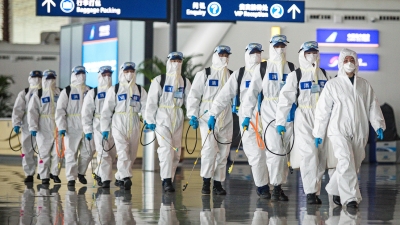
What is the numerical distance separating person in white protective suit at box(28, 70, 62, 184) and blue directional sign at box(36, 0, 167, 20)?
4.28ft

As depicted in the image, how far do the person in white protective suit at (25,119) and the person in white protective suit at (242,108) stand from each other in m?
4.60

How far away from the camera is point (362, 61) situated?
2380 centimetres

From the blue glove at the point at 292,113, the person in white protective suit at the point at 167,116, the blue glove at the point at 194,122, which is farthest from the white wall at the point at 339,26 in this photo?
the blue glove at the point at 292,113

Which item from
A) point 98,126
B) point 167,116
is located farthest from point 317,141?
point 98,126

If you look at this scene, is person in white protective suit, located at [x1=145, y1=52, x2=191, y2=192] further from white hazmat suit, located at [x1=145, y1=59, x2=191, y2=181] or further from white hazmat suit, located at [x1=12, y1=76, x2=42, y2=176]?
white hazmat suit, located at [x1=12, y1=76, x2=42, y2=176]

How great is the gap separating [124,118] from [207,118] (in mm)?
1505

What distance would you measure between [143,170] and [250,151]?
7.58m

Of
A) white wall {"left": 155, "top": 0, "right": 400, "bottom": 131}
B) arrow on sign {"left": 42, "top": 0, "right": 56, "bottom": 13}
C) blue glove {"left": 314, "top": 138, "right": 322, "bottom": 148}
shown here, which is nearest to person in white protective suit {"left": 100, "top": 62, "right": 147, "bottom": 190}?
arrow on sign {"left": 42, "top": 0, "right": 56, "bottom": 13}

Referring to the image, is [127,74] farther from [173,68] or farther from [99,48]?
[99,48]

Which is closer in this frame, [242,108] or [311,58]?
[311,58]

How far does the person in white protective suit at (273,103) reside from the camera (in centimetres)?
1082

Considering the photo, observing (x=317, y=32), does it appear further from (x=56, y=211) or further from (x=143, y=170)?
(x=56, y=211)

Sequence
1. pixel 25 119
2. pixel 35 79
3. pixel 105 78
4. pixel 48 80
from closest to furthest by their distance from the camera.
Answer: pixel 105 78 → pixel 48 80 → pixel 35 79 → pixel 25 119

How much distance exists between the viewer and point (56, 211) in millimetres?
9484
